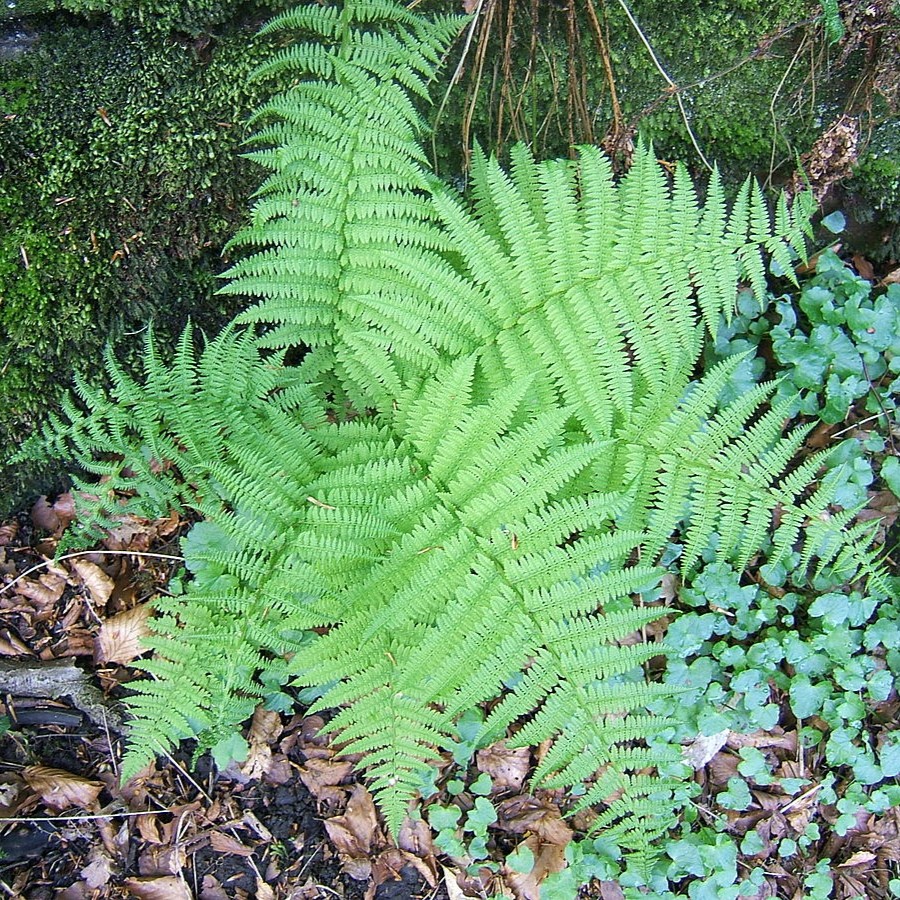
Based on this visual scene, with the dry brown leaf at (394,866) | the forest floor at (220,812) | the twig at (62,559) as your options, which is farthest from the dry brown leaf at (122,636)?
the dry brown leaf at (394,866)

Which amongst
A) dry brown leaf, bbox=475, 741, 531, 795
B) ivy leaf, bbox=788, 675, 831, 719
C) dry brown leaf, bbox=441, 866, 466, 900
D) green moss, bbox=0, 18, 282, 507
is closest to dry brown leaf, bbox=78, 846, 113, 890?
dry brown leaf, bbox=441, 866, 466, 900

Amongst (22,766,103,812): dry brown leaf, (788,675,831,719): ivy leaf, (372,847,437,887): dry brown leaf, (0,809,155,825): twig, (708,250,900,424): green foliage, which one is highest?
(708,250,900,424): green foliage

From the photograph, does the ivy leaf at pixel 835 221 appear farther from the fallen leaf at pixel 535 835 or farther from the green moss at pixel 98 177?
the fallen leaf at pixel 535 835

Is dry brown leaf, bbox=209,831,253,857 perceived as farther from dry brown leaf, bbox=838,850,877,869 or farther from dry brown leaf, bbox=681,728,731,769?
dry brown leaf, bbox=838,850,877,869

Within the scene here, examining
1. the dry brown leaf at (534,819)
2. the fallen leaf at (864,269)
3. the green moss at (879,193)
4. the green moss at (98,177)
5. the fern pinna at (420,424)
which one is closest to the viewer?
the fern pinna at (420,424)

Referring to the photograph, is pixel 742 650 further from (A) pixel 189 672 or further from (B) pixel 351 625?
A: (A) pixel 189 672

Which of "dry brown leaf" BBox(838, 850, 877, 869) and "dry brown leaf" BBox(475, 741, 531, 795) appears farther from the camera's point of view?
"dry brown leaf" BBox(475, 741, 531, 795)
